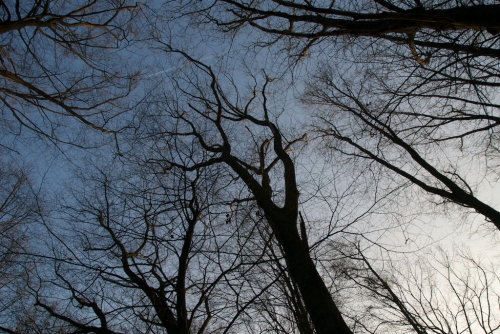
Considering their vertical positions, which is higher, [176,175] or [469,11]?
[469,11]

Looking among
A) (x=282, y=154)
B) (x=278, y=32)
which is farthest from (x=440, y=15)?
(x=282, y=154)

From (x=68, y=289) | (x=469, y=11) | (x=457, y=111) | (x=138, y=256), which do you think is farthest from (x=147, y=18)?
(x=457, y=111)

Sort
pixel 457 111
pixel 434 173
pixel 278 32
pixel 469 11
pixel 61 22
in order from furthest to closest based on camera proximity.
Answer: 1. pixel 434 173
2. pixel 457 111
3. pixel 278 32
4. pixel 61 22
5. pixel 469 11

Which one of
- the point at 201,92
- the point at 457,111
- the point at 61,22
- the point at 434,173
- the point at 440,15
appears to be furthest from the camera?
the point at 201,92

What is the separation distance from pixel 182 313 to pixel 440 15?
3.56 meters

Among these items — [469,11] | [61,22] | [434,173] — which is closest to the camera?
[469,11]

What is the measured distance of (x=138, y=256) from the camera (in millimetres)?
3570

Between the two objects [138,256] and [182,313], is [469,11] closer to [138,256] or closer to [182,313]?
[182,313]

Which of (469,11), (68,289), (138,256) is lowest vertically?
(68,289)

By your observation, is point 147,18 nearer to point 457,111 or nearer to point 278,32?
point 278,32

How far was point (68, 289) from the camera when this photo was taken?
264cm

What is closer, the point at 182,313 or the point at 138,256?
the point at 182,313

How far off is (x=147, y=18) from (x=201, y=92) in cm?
206

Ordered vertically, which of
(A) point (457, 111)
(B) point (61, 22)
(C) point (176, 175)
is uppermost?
(B) point (61, 22)
